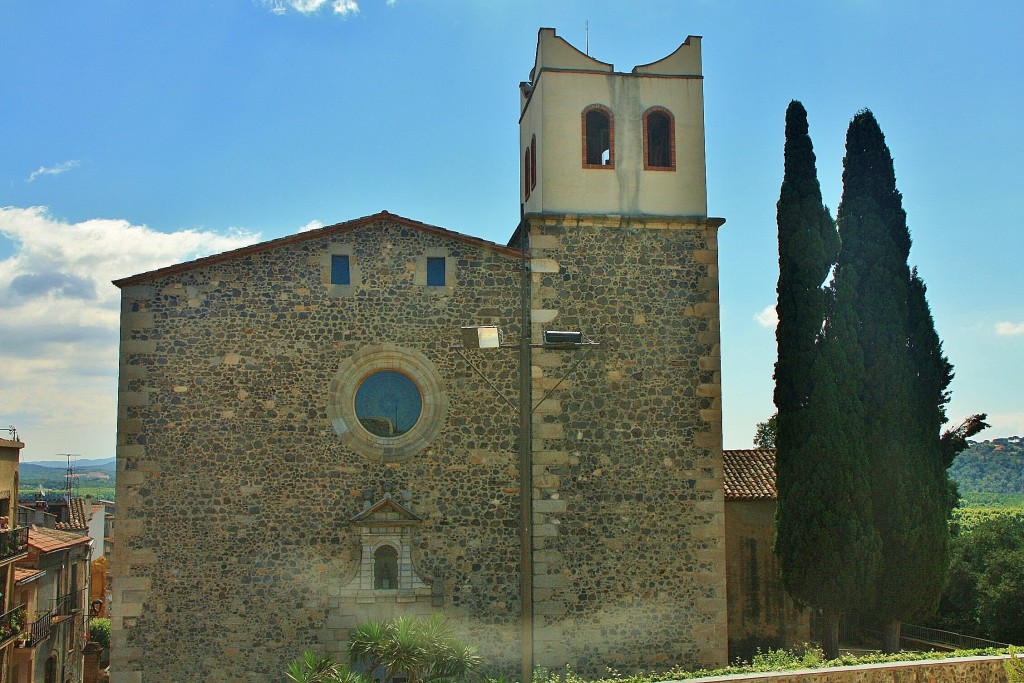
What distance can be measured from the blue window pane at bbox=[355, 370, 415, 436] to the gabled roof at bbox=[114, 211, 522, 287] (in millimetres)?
2645

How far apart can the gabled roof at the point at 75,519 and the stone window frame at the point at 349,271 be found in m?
25.5

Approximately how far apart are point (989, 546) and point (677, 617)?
12066mm

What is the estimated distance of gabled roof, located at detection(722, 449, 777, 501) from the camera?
781 inches

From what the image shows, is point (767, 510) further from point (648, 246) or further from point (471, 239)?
point (471, 239)

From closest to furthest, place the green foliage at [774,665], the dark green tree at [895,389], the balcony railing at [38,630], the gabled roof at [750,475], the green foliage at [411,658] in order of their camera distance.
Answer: the green foliage at [411,658] → the green foliage at [774,665] → the dark green tree at [895,389] → the gabled roof at [750,475] → the balcony railing at [38,630]

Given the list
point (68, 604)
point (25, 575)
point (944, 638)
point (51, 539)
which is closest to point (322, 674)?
point (944, 638)

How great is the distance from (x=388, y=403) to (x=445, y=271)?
258 cm

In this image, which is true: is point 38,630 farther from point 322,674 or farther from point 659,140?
point 659,140

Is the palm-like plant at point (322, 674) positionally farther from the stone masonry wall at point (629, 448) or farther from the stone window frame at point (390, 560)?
the stone masonry wall at point (629, 448)

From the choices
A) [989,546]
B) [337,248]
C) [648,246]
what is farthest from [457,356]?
[989,546]

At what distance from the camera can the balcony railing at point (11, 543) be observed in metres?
23.5

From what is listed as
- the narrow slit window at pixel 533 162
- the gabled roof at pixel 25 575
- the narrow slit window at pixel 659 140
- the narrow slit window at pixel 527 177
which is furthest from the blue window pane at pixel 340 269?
the gabled roof at pixel 25 575

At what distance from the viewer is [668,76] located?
18484mm

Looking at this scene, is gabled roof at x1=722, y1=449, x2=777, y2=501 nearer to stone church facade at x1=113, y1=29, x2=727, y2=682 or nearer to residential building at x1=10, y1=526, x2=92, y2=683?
stone church facade at x1=113, y1=29, x2=727, y2=682
